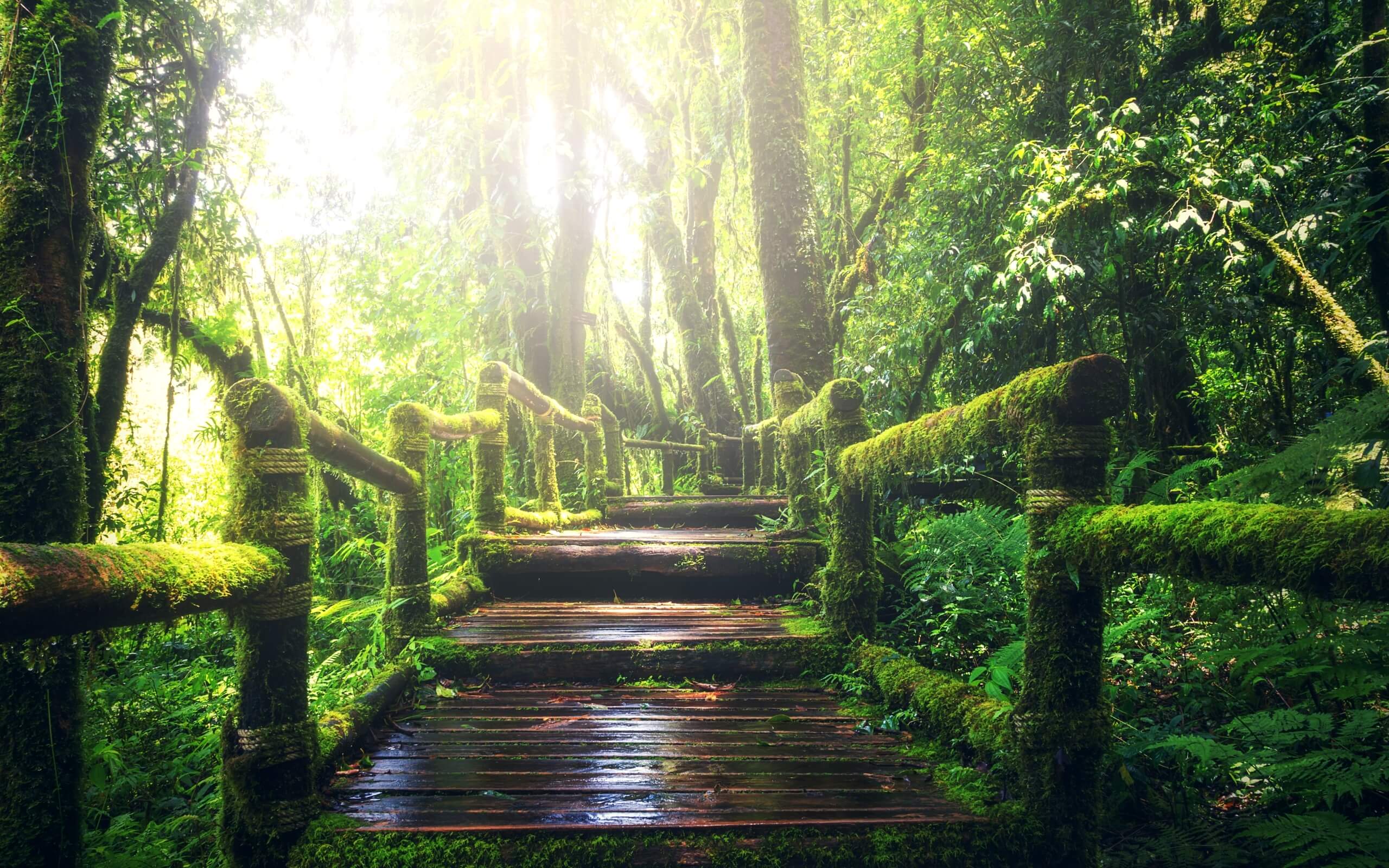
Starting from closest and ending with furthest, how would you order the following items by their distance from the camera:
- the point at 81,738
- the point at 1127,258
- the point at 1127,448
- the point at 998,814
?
the point at 998,814 < the point at 81,738 < the point at 1127,258 < the point at 1127,448

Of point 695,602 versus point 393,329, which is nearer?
point 695,602

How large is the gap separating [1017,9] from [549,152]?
6.02 m

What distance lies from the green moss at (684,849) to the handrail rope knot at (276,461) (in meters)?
1.06

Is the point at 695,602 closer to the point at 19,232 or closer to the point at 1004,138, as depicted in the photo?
the point at 19,232

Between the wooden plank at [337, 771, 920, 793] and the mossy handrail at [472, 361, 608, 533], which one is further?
the mossy handrail at [472, 361, 608, 533]

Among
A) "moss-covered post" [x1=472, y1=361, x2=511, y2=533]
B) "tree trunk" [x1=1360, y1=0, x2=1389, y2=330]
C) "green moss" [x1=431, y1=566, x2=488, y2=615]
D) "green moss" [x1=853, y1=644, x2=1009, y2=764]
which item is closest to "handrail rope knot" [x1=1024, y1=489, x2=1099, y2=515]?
"green moss" [x1=853, y1=644, x2=1009, y2=764]

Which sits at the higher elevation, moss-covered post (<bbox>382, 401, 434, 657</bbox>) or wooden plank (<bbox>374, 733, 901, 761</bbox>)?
moss-covered post (<bbox>382, 401, 434, 657</bbox>)

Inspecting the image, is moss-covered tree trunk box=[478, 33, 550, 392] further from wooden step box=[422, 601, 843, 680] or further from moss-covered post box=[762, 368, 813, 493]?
wooden step box=[422, 601, 843, 680]

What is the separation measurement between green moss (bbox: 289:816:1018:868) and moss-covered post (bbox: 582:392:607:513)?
560 cm

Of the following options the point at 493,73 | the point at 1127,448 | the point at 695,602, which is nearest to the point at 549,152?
the point at 493,73

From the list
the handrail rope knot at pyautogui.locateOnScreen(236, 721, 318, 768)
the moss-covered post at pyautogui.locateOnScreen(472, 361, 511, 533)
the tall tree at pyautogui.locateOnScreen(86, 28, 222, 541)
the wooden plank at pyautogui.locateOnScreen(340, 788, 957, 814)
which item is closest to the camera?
the handrail rope knot at pyautogui.locateOnScreen(236, 721, 318, 768)

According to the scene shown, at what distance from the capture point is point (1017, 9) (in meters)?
5.21

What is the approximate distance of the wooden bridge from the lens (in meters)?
1.42

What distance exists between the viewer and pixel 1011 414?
205 centimetres
